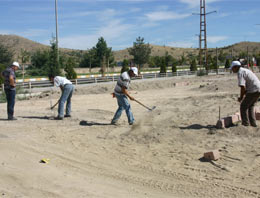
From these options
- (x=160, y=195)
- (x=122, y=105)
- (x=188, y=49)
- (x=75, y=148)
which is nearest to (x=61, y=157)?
(x=75, y=148)

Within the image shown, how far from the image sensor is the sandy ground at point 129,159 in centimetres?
436

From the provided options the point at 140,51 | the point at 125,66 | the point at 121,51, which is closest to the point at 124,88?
the point at 125,66

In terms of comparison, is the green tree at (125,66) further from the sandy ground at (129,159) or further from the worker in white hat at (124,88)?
the worker in white hat at (124,88)

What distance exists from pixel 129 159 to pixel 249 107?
318 centimetres

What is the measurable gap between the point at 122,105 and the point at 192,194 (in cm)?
441

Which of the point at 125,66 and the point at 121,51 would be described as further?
the point at 121,51

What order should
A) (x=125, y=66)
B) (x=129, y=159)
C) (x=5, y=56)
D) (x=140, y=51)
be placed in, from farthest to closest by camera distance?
(x=140, y=51), (x=5, y=56), (x=125, y=66), (x=129, y=159)

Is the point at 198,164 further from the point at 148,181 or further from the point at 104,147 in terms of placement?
the point at 104,147

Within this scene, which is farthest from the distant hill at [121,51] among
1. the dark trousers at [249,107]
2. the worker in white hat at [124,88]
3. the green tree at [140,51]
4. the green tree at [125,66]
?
the dark trousers at [249,107]

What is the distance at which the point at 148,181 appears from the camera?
4781mm

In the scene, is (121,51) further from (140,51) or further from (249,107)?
(249,107)

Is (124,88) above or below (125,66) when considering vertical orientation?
below

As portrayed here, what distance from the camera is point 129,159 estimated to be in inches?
230

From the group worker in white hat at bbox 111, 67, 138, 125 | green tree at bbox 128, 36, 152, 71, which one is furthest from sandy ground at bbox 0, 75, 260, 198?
green tree at bbox 128, 36, 152, 71
